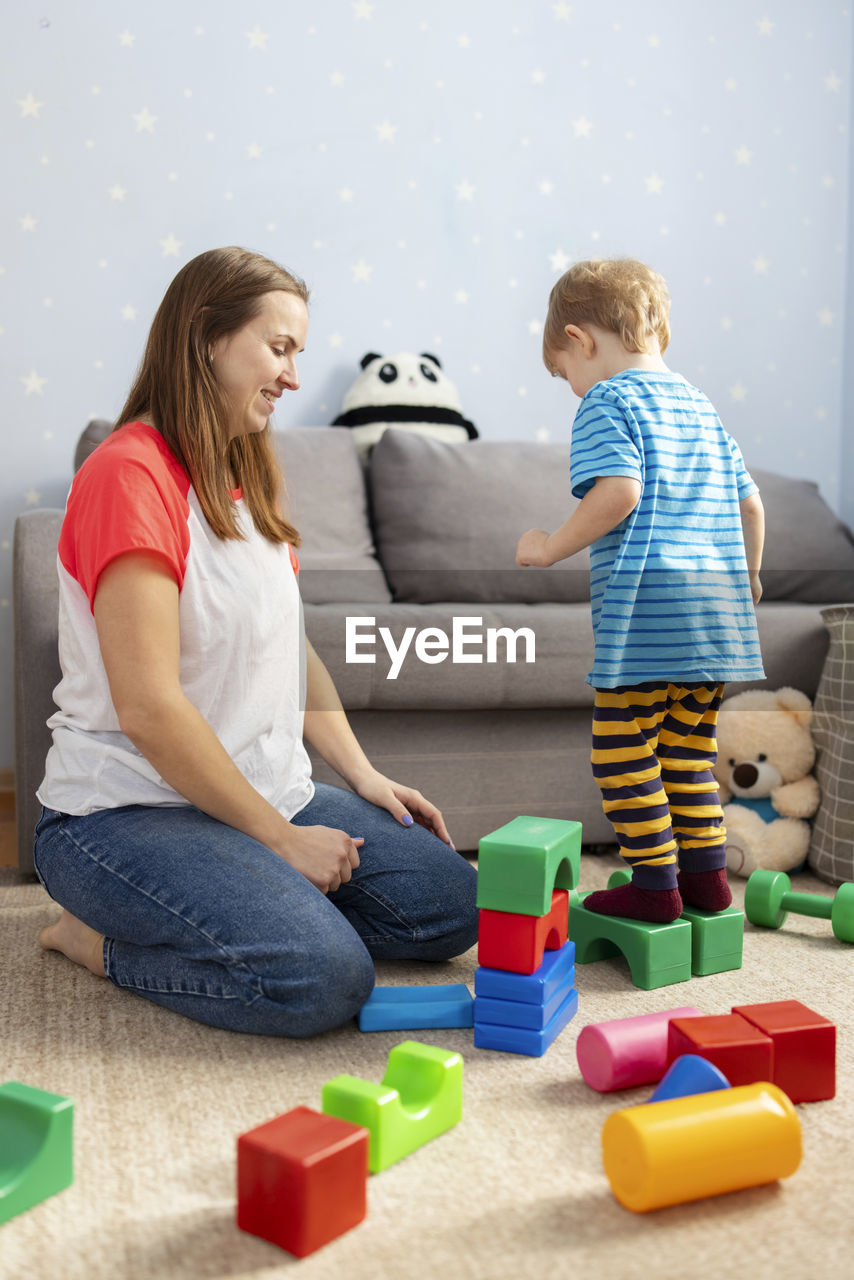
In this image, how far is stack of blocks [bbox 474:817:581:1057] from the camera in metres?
0.97

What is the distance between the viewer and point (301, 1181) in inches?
25.7

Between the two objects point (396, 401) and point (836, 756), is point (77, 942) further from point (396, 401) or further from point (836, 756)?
point (396, 401)

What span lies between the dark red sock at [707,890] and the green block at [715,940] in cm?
1

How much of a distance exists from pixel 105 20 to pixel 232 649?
5.49 ft

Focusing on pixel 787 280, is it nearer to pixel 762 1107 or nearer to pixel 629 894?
pixel 629 894

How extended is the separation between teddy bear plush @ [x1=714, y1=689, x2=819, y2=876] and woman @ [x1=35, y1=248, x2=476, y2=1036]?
58 cm

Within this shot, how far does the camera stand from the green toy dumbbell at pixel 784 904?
51.3 inches

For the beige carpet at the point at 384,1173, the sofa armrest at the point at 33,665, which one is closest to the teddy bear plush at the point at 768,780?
the beige carpet at the point at 384,1173

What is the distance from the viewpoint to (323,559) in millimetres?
2045

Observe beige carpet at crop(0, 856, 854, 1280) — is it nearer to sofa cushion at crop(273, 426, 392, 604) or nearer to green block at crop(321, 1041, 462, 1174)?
green block at crop(321, 1041, 462, 1174)

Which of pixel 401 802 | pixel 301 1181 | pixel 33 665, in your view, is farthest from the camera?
pixel 33 665

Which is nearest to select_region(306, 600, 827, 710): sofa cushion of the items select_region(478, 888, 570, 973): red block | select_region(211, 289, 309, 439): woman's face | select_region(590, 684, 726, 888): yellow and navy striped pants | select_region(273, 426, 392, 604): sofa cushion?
select_region(273, 426, 392, 604): sofa cushion

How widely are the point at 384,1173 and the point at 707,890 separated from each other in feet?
1.98

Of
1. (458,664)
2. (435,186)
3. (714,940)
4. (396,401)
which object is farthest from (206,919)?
(435,186)
